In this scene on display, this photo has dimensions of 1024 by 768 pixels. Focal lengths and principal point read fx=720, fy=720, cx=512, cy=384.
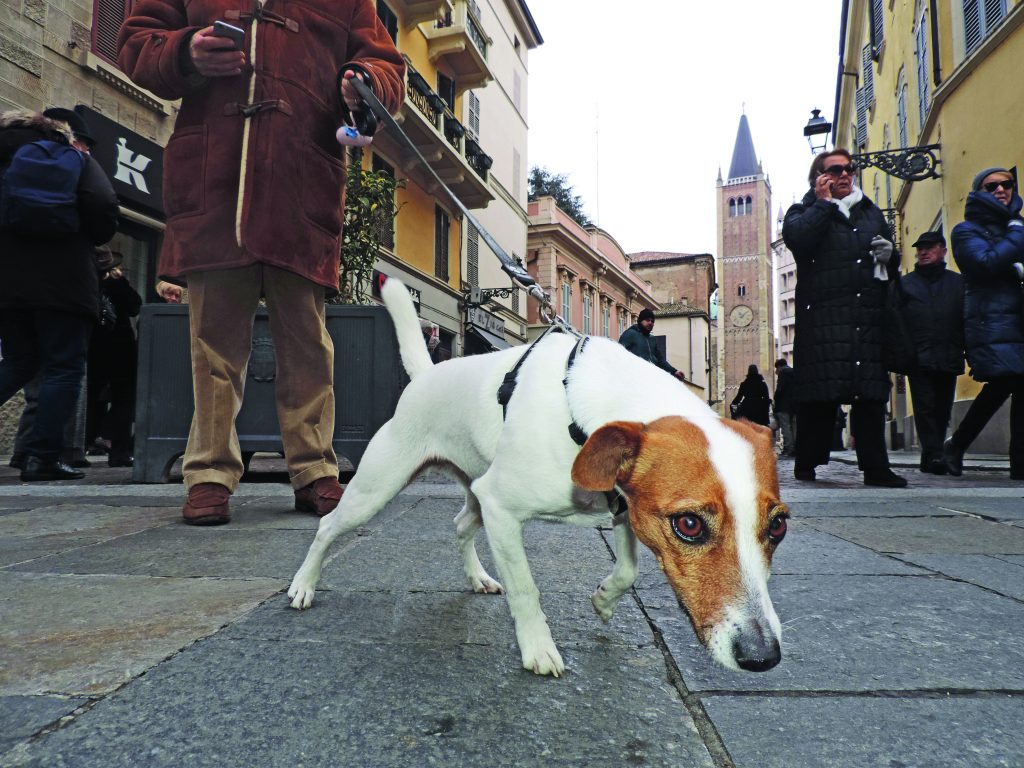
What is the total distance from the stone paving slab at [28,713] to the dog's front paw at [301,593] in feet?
2.03

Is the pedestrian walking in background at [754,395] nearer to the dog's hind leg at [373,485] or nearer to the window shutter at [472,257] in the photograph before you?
the window shutter at [472,257]

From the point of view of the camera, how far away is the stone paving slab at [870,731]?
3.16 ft

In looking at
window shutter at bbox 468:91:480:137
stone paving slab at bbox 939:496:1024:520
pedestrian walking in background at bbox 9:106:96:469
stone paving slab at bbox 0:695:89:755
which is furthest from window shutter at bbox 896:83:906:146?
stone paving slab at bbox 0:695:89:755

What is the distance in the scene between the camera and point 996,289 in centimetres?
511

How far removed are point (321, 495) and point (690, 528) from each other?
2195 millimetres

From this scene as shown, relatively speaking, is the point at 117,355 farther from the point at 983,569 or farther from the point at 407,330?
the point at 983,569

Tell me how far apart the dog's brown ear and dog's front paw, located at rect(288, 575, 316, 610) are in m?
0.83

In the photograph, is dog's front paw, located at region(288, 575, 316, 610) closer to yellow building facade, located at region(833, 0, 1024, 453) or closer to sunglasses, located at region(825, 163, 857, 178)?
sunglasses, located at region(825, 163, 857, 178)

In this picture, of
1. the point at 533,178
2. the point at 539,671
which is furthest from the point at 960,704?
the point at 533,178

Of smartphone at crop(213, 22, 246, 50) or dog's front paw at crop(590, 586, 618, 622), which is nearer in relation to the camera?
dog's front paw at crop(590, 586, 618, 622)

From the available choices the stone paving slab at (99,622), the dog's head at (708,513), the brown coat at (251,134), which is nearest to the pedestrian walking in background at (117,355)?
the brown coat at (251,134)

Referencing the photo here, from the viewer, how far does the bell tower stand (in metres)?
79.4

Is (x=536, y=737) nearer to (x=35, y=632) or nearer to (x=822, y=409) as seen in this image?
(x=35, y=632)

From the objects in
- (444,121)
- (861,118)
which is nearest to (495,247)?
(444,121)
